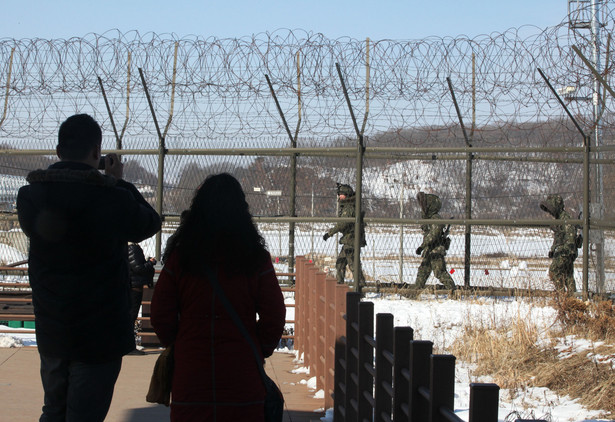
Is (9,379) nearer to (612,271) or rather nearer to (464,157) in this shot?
(464,157)

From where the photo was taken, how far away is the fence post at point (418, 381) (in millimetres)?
3137

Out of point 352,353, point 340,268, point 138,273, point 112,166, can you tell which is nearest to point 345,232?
point 340,268

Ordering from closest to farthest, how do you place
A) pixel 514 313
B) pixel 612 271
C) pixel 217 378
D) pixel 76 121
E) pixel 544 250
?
1. pixel 217 378
2. pixel 76 121
3. pixel 514 313
4. pixel 612 271
5. pixel 544 250

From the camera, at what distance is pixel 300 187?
1130 cm

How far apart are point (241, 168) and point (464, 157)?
10.5 ft

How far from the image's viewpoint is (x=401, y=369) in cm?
349

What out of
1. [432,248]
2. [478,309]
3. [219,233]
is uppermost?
[219,233]

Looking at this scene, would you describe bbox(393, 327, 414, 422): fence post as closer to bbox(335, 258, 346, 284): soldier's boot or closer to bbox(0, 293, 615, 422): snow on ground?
bbox(0, 293, 615, 422): snow on ground

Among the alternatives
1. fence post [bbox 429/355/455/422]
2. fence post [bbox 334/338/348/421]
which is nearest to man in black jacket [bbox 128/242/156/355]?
fence post [bbox 334/338/348/421]

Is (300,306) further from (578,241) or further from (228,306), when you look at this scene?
(578,241)

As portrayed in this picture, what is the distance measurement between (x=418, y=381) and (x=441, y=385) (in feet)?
1.22

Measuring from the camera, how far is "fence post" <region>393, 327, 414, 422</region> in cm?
348

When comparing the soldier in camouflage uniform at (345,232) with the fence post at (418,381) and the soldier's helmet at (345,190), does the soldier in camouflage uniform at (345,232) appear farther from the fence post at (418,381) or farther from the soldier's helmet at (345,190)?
the fence post at (418,381)

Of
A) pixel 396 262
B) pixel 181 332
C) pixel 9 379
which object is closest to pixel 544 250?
pixel 396 262
